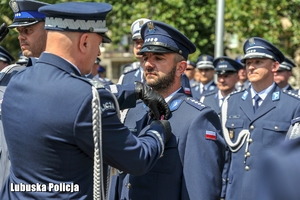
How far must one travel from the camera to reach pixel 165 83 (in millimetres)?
4082

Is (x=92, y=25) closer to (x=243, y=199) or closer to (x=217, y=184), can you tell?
(x=217, y=184)

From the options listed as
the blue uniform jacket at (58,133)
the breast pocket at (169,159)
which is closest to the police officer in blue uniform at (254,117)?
the breast pocket at (169,159)

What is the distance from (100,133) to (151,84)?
124 cm

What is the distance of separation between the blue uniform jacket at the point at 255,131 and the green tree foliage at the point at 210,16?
431 inches

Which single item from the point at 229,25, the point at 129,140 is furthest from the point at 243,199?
the point at 229,25

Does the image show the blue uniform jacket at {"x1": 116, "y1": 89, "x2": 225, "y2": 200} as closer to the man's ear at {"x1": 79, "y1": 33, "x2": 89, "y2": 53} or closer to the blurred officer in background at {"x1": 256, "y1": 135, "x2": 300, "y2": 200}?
the man's ear at {"x1": 79, "y1": 33, "x2": 89, "y2": 53}

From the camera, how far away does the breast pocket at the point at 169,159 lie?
12.3 ft

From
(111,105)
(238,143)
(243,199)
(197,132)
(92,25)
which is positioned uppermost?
(92,25)

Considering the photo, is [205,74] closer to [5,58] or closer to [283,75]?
[283,75]

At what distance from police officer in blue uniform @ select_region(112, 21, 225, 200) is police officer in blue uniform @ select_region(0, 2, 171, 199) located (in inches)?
24.5

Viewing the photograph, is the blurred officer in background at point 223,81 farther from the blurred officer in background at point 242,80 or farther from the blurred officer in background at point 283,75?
the blurred officer in background at point 242,80

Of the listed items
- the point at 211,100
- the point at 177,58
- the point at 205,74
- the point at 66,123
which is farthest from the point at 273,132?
the point at 205,74

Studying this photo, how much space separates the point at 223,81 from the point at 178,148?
688 cm

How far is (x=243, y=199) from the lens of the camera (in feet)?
19.3
